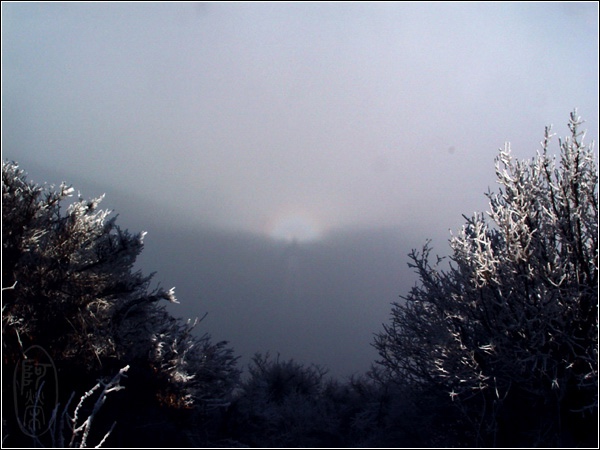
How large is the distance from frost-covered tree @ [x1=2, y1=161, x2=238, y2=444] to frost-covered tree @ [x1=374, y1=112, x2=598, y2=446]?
5249mm

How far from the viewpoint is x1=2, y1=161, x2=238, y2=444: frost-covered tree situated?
994 cm

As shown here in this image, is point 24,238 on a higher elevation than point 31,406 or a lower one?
higher

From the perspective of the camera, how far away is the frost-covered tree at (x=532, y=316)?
29.2ft

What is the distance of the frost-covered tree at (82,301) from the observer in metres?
9.94

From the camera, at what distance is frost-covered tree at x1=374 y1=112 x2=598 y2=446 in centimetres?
891

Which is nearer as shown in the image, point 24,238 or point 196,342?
point 24,238

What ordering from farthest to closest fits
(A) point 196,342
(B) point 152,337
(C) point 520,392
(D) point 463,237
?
1. (A) point 196,342
2. (B) point 152,337
3. (D) point 463,237
4. (C) point 520,392

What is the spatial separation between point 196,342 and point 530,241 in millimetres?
7420

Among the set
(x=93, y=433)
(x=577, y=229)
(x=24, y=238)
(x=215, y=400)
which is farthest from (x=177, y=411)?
(x=577, y=229)

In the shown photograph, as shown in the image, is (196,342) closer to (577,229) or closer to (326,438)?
(326,438)

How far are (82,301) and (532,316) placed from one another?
7698 mm

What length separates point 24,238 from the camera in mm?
10102

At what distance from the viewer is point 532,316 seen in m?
9.13

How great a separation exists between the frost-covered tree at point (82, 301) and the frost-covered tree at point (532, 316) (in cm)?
525
